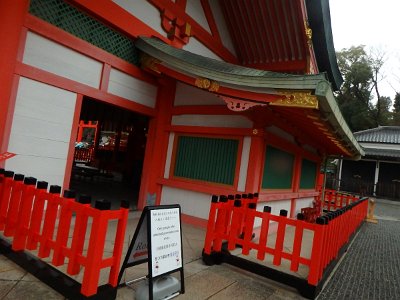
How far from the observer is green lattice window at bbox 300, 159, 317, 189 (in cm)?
920

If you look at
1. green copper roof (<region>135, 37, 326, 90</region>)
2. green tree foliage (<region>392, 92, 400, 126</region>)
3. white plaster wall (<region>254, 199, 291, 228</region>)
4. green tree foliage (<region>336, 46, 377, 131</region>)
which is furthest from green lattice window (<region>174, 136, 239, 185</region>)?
green tree foliage (<region>392, 92, 400, 126</region>)

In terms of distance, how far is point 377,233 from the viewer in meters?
9.62

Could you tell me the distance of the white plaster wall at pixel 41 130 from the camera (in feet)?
13.9

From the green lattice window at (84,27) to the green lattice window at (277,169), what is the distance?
3.50 metres

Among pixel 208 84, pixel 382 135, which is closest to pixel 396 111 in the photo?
pixel 382 135

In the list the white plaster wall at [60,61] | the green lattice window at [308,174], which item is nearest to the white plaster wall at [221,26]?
the white plaster wall at [60,61]

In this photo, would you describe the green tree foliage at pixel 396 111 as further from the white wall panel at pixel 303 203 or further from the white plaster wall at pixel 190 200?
the white plaster wall at pixel 190 200

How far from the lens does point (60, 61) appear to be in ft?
15.2

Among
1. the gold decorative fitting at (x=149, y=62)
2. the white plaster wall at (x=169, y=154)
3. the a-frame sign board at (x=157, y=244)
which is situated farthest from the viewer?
the white plaster wall at (x=169, y=154)

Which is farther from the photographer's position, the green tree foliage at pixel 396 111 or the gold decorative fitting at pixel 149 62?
the green tree foliage at pixel 396 111

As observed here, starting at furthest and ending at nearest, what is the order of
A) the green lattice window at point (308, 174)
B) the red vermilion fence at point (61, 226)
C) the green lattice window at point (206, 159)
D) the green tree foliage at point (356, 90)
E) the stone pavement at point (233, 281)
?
the green tree foliage at point (356, 90)
the green lattice window at point (308, 174)
the green lattice window at point (206, 159)
the stone pavement at point (233, 281)
the red vermilion fence at point (61, 226)

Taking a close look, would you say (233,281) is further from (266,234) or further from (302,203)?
(302,203)

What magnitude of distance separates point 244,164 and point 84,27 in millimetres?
3782

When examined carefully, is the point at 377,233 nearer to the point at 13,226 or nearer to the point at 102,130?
the point at 13,226
